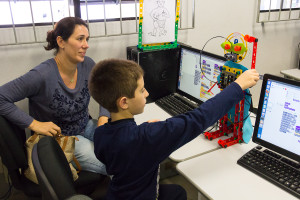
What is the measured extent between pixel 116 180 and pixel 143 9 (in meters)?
1.18

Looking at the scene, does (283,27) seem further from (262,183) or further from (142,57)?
(262,183)

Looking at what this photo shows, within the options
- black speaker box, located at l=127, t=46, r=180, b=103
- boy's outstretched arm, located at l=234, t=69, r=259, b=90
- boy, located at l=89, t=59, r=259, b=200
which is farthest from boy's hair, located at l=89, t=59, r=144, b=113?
black speaker box, located at l=127, t=46, r=180, b=103

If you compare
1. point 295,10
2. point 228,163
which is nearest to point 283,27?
point 295,10

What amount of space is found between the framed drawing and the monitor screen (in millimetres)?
958

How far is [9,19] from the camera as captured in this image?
6.00ft

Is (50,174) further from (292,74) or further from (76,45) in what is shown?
(292,74)

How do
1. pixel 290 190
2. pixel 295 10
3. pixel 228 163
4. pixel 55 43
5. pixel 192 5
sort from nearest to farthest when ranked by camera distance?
pixel 290 190
pixel 228 163
pixel 55 43
pixel 192 5
pixel 295 10

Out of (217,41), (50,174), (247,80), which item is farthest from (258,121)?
(217,41)

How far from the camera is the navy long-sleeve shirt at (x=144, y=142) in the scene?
3.36ft

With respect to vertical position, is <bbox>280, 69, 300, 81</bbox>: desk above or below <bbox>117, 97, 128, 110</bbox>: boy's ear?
below

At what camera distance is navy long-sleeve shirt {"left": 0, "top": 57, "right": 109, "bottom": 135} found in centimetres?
155

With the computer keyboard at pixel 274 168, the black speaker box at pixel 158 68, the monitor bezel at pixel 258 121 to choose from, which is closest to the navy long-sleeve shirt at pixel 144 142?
the monitor bezel at pixel 258 121

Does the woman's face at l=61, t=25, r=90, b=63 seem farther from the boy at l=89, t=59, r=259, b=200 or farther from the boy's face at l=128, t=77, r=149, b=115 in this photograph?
the boy's face at l=128, t=77, r=149, b=115

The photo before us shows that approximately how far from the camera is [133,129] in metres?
1.05
